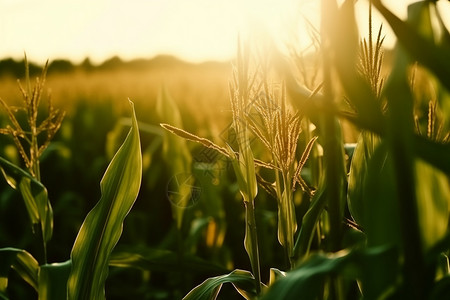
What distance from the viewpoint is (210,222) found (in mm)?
2500

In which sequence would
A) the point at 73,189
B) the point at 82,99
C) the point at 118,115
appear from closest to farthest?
the point at 73,189 < the point at 118,115 < the point at 82,99

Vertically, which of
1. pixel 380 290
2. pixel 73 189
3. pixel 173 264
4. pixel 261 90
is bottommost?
pixel 73 189

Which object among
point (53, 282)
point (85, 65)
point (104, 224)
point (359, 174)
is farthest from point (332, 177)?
point (85, 65)

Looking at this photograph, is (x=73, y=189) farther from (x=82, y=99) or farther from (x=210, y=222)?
(x=82, y=99)

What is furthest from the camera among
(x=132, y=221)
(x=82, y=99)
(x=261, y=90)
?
(x=82, y=99)

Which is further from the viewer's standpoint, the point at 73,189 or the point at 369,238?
the point at 73,189

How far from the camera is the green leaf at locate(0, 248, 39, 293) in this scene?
128 cm

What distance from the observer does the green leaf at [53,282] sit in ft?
3.85

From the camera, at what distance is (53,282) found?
46.3 inches

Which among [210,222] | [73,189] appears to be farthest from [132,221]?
[73,189]

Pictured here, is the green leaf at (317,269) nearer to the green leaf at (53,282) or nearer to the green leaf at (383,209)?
the green leaf at (383,209)

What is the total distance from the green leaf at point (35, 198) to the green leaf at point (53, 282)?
0.55ft

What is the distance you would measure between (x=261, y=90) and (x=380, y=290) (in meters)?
0.33

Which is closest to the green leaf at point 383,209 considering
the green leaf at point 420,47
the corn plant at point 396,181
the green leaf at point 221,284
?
the corn plant at point 396,181
